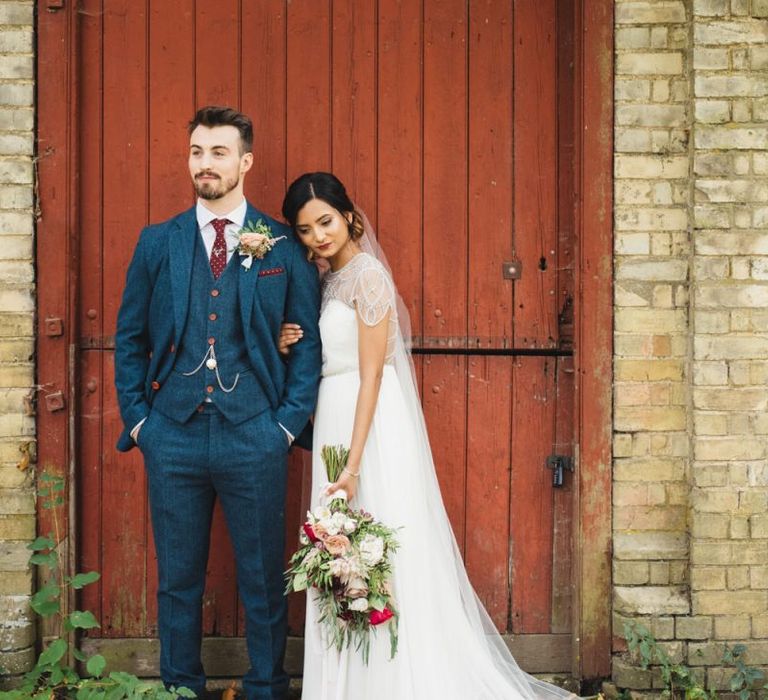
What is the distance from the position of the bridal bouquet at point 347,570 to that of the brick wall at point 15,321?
47.5 inches

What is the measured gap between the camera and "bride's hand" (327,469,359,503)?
11.0ft

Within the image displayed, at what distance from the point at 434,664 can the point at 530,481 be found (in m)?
0.93

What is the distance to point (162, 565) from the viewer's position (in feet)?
11.4

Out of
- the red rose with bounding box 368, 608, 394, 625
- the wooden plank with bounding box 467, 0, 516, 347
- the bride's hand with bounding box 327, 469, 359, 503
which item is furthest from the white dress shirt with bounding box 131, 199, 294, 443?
the wooden plank with bounding box 467, 0, 516, 347

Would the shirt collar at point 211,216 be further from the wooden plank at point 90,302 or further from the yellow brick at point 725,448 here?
the yellow brick at point 725,448

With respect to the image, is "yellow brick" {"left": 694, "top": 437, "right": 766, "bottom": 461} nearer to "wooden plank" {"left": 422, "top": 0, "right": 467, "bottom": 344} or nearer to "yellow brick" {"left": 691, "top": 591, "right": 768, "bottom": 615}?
"yellow brick" {"left": 691, "top": 591, "right": 768, "bottom": 615}

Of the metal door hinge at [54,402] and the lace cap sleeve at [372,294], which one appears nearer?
the lace cap sleeve at [372,294]

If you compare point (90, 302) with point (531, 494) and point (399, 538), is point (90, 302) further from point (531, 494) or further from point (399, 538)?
A: point (531, 494)

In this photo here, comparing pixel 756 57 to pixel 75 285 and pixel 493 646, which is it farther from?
pixel 75 285

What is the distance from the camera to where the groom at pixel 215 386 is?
336cm

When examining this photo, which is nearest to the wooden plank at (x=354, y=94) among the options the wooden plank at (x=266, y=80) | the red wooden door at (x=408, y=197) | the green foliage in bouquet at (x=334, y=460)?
the red wooden door at (x=408, y=197)

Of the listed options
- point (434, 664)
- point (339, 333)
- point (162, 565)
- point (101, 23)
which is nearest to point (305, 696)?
point (434, 664)

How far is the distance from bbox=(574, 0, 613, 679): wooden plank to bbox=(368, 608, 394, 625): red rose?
1.00 metres

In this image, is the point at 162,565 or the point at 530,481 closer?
the point at 162,565
